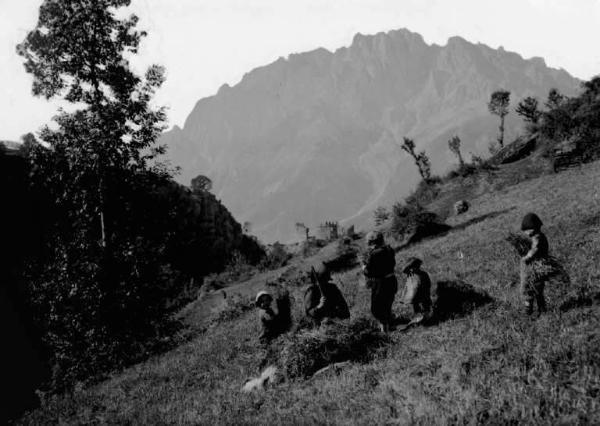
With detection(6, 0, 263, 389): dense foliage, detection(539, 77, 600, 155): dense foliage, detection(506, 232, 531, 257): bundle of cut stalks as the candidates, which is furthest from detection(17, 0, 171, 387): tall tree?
detection(539, 77, 600, 155): dense foliage

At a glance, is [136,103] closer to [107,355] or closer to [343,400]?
[107,355]

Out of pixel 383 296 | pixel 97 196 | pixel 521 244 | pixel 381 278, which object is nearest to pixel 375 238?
pixel 381 278

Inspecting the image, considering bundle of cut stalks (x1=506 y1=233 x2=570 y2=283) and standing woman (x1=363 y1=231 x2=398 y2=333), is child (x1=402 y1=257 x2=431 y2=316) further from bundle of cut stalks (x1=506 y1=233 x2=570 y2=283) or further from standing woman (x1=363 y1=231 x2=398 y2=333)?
bundle of cut stalks (x1=506 y1=233 x2=570 y2=283)

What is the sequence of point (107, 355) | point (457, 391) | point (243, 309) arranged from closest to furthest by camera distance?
point (457, 391), point (107, 355), point (243, 309)

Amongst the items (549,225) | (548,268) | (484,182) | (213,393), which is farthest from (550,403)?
(484,182)

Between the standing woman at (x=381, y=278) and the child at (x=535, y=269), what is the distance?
2603mm

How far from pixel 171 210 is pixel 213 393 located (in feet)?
28.6

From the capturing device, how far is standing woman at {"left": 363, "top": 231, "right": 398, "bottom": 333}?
9.53 m

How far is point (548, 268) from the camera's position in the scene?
7.70m

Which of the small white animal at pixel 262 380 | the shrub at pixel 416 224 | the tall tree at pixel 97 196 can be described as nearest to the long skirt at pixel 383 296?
the small white animal at pixel 262 380

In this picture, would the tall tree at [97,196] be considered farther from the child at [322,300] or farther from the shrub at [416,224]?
the shrub at [416,224]

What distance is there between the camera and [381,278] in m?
9.61

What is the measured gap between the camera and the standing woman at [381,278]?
9531 millimetres

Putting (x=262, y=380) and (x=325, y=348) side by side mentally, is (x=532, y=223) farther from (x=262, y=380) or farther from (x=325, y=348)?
(x=262, y=380)
